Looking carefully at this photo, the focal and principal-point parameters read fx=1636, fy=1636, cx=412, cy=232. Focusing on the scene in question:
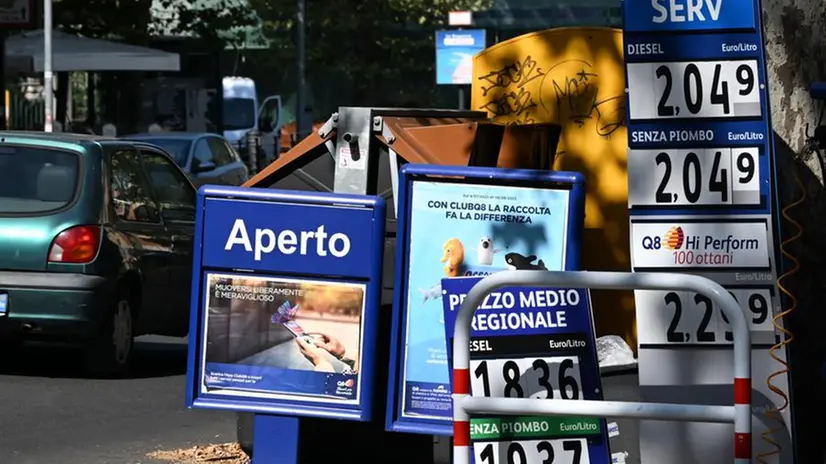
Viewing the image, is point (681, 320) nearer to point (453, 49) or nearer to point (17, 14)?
point (17, 14)

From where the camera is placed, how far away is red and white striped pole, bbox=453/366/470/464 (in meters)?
5.20

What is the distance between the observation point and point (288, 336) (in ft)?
22.0

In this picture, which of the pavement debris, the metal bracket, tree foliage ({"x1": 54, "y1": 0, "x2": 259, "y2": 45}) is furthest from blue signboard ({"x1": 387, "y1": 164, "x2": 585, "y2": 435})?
tree foliage ({"x1": 54, "y1": 0, "x2": 259, "y2": 45})

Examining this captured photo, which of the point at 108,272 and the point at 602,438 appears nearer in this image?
the point at 602,438

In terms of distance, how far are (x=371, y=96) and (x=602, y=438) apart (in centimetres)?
5061

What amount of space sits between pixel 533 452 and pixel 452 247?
1255 mm

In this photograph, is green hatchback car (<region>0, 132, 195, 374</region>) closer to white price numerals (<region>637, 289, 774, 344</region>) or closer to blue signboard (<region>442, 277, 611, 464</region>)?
white price numerals (<region>637, 289, 774, 344</region>)

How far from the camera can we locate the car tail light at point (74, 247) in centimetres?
1041

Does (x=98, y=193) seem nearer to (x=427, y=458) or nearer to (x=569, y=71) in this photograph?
(x=569, y=71)

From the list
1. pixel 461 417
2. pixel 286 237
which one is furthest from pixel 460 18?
pixel 461 417

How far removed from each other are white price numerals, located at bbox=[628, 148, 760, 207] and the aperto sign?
1.13 meters

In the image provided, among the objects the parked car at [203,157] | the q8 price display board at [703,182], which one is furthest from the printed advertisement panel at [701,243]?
the parked car at [203,157]

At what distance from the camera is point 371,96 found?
56000 millimetres

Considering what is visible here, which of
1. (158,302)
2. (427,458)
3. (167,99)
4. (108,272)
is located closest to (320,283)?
(427,458)
